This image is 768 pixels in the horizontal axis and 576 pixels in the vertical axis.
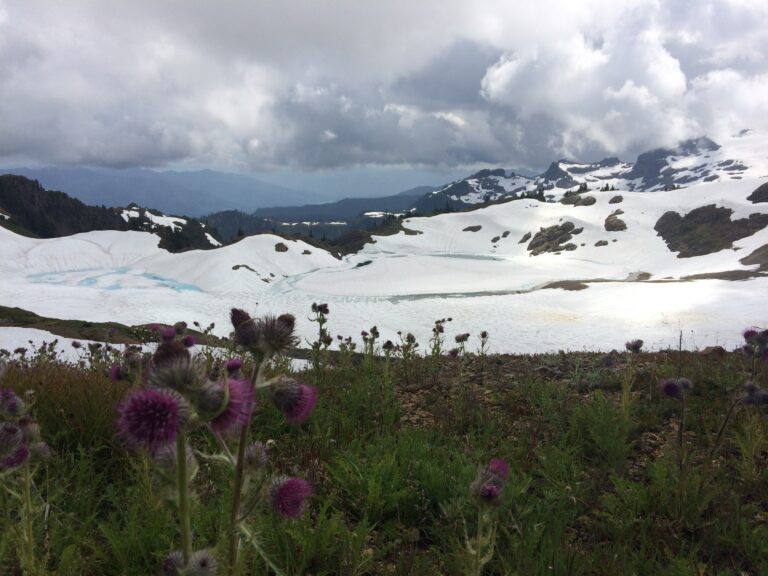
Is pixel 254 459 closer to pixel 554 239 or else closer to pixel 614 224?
pixel 554 239

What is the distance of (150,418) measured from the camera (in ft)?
3.80

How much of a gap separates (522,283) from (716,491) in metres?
48.9

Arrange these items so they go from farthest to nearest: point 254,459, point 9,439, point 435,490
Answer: point 435,490
point 9,439
point 254,459

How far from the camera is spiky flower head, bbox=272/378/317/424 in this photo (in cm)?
153

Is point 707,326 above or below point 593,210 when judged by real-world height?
below

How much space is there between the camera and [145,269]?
56.9 metres

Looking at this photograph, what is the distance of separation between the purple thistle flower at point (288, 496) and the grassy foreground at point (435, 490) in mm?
123

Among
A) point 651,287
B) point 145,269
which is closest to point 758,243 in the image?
point 651,287

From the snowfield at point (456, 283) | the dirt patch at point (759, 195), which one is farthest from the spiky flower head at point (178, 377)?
the dirt patch at point (759, 195)

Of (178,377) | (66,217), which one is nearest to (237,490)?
(178,377)

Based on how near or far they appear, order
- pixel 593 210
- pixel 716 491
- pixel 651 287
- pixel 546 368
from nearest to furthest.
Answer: pixel 716 491
pixel 546 368
pixel 651 287
pixel 593 210

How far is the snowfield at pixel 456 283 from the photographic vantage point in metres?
24.5

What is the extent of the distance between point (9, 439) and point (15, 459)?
0.11 meters

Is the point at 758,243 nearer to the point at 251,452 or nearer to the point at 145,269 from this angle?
the point at 251,452
